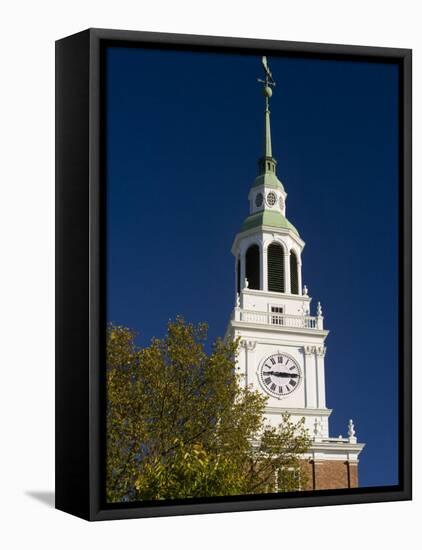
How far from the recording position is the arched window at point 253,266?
15336 mm

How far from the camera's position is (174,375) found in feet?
49.8

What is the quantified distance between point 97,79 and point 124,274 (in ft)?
5.18

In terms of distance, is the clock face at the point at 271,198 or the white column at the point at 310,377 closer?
the clock face at the point at 271,198

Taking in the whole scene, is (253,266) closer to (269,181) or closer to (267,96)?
(269,181)

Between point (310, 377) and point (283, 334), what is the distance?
452mm

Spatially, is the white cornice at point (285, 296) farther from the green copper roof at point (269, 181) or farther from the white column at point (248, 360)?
the green copper roof at point (269, 181)

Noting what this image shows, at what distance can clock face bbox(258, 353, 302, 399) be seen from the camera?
1526cm

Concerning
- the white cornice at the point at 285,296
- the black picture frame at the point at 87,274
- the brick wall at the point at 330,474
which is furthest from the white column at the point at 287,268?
the black picture frame at the point at 87,274

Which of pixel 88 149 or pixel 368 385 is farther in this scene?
pixel 368 385

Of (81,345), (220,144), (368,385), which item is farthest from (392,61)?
(81,345)

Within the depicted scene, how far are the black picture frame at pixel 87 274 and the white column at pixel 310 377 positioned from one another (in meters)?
0.79

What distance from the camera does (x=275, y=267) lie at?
15625 mm

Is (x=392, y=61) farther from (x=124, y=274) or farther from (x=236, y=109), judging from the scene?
(x=124, y=274)

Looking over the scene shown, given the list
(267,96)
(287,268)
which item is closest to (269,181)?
(267,96)
